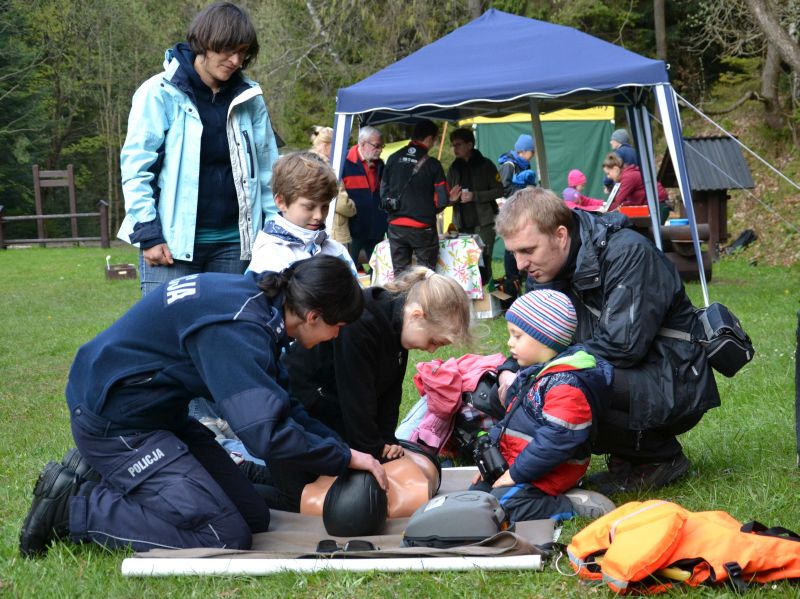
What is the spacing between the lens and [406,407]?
221 inches

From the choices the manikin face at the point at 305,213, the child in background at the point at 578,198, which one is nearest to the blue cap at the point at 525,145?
the child in background at the point at 578,198

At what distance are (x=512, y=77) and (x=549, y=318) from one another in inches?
227

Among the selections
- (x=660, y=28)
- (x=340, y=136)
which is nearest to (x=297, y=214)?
(x=340, y=136)

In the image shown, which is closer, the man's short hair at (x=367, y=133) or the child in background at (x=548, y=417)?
the child in background at (x=548, y=417)

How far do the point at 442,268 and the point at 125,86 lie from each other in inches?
997

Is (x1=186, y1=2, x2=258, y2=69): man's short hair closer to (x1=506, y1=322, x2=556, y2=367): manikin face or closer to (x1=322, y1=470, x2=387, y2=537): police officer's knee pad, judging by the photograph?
(x1=506, y1=322, x2=556, y2=367): manikin face

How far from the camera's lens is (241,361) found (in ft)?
9.66

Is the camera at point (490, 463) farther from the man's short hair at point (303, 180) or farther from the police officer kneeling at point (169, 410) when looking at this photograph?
the man's short hair at point (303, 180)

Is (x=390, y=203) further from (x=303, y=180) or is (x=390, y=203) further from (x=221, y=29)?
(x=221, y=29)

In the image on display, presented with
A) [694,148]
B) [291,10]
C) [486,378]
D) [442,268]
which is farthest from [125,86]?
[486,378]

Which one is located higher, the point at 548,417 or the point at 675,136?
the point at 675,136

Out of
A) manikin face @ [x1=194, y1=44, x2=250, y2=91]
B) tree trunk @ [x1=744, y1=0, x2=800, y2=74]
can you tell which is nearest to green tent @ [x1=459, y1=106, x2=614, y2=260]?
tree trunk @ [x1=744, y1=0, x2=800, y2=74]

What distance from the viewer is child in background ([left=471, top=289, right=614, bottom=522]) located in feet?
11.5

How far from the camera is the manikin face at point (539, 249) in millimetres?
3820
